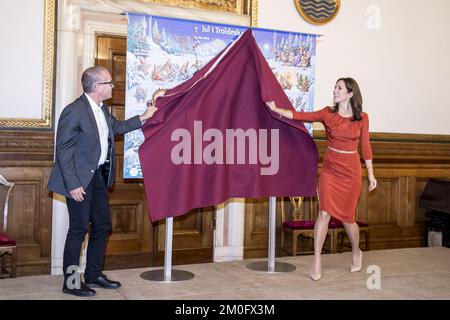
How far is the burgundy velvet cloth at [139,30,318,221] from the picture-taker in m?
3.83

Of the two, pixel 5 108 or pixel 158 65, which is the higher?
pixel 158 65

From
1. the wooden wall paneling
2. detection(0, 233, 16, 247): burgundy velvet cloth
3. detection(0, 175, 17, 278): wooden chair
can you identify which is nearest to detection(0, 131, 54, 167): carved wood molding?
detection(0, 175, 17, 278): wooden chair

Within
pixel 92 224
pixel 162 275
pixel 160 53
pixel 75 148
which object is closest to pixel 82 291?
pixel 92 224

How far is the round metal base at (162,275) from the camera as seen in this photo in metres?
4.01

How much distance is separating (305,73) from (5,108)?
2544 mm

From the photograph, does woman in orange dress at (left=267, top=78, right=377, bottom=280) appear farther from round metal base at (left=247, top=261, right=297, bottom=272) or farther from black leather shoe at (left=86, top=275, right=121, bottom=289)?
black leather shoe at (left=86, top=275, right=121, bottom=289)

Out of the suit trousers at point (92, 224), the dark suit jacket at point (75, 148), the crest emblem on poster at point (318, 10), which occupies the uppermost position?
the crest emblem on poster at point (318, 10)

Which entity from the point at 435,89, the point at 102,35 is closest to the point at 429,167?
the point at 435,89

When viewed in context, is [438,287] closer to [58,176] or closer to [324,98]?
[324,98]

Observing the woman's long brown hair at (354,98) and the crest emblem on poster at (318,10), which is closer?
the woman's long brown hair at (354,98)

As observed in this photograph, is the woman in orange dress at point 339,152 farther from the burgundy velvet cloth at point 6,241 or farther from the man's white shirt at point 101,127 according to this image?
the burgundy velvet cloth at point 6,241

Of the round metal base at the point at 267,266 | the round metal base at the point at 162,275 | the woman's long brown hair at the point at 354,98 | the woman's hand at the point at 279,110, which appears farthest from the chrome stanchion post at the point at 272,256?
the woman's long brown hair at the point at 354,98

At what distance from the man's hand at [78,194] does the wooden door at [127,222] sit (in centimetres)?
171

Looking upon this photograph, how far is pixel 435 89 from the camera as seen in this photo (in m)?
6.44
